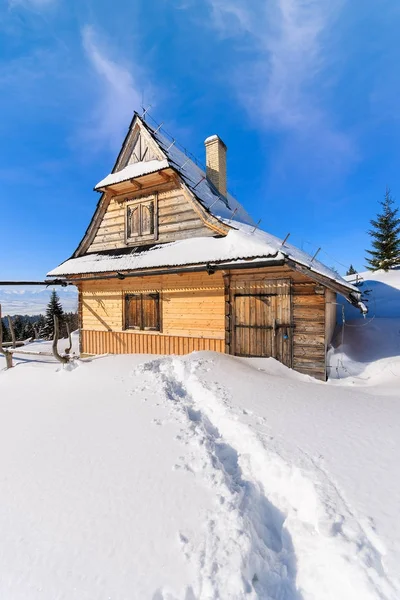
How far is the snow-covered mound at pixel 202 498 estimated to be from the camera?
201 cm

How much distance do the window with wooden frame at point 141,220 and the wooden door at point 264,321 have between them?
4773 mm

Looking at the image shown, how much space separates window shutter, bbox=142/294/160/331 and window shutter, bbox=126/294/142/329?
0.28m

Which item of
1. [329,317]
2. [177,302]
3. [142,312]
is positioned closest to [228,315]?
[177,302]

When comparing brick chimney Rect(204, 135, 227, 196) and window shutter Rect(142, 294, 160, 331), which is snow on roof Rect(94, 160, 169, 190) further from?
window shutter Rect(142, 294, 160, 331)

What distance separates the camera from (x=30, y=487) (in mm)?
3027

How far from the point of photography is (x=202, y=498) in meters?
2.71

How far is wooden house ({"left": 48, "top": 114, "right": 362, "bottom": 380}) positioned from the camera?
7.78 m

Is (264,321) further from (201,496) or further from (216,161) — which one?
(216,161)

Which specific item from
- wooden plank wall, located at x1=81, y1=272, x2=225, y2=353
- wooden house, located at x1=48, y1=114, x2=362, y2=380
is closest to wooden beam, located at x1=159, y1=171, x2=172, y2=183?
wooden house, located at x1=48, y1=114, x2=362, y2=380

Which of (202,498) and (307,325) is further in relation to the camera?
(307,325)

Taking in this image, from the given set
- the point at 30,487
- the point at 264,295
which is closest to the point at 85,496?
the point at 30,487

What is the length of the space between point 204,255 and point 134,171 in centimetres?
531

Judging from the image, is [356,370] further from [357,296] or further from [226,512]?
[226,512]

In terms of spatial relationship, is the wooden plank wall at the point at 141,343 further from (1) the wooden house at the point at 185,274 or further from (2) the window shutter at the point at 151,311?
(2) the window shutter at the point at 151,311
